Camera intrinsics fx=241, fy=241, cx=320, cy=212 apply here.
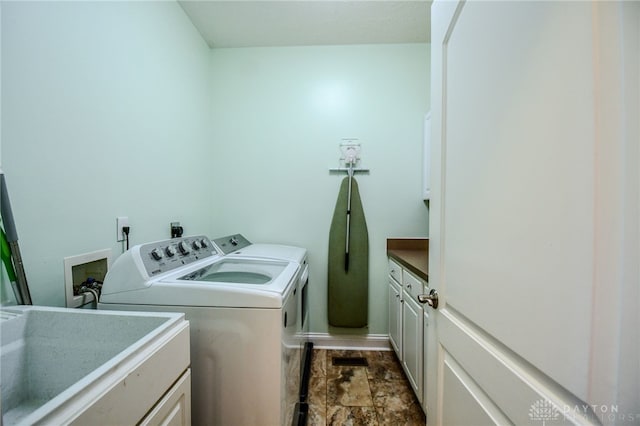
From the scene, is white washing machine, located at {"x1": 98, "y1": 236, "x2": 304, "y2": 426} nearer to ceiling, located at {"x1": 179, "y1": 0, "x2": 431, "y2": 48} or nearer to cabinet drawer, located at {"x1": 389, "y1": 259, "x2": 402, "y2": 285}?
cabinet drawer, located at {"x1": 389, "y1": 259, "x2": 402, "y2": 285}

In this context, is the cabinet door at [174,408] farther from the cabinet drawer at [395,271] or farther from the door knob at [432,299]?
the cabinet drawer at [395,271]

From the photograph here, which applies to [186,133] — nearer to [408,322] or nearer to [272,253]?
[272,253]

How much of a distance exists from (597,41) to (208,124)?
8.23 feet

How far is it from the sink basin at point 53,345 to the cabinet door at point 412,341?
132 cm

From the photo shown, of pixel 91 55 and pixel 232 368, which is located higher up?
pixel 91 55

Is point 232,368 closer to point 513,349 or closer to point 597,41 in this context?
point 513,349

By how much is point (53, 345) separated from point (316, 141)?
206cm

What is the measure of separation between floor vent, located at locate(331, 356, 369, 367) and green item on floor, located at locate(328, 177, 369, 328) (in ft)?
0.85

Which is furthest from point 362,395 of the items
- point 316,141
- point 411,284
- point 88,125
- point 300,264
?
point 88,125

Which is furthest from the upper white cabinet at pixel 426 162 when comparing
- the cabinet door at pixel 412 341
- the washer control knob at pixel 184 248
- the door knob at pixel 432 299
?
the washer control knob at pixel 184 248

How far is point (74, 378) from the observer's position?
0.75m

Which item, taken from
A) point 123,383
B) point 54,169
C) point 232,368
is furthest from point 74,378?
point 54,169

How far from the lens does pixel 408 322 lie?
5.49ft

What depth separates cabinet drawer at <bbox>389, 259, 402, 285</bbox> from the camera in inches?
74.2
